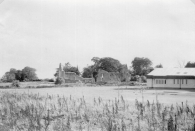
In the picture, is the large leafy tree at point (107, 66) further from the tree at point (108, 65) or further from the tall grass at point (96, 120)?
the tall grass at point (96, 120)

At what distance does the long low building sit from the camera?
4403 cm

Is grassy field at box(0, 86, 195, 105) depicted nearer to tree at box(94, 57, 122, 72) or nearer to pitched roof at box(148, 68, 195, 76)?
pitched roof at box(148, 68, 195, 76)

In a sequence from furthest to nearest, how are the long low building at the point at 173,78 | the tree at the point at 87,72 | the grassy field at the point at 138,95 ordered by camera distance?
the tree at the point at 87,72
the long low building at the point at 173,78
the grassy field at the point at 138,95

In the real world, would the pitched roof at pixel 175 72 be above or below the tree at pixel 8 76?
above

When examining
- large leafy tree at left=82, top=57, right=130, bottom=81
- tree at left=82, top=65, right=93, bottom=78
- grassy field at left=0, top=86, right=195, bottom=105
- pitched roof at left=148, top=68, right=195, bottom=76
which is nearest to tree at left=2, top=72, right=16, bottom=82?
grassy field at left=0, top=86, right=195, bottom=105

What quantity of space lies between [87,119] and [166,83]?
37297 millimetres

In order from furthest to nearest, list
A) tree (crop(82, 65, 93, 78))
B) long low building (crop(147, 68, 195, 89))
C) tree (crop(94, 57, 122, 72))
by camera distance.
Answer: tree (crop(82, 65, 93, 78))
tree (crop(94, 57, 122, 72))
long low building (crop(147, 68, 195, 89))

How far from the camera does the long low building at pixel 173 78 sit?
44.0 m

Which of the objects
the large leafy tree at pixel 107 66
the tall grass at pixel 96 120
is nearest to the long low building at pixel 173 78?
the tall grass at pixel 96 120

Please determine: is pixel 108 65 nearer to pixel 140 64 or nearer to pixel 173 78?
pixel 140 64

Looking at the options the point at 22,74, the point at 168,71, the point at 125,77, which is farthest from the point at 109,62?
the point at 168,71

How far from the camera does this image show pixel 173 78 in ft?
149

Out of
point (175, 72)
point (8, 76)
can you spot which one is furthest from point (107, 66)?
point (175, 72)

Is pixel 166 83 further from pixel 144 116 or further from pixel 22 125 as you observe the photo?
pixel 22 125
